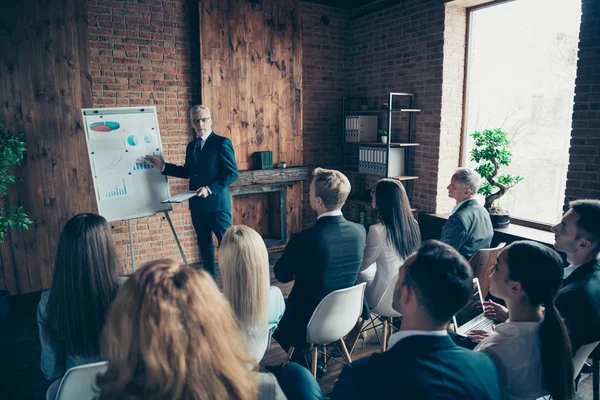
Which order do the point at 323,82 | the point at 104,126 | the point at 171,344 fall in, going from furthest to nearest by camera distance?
the point at 323,82 < the point at 104,126 < the point at 171,344

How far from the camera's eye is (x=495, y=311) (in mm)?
2094

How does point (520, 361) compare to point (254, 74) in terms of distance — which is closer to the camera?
point (520, 361)

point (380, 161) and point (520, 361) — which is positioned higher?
point (380, 161)

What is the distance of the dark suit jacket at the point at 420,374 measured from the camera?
3.76 feet

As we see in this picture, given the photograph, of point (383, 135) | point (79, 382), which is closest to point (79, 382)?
point (79, 382)

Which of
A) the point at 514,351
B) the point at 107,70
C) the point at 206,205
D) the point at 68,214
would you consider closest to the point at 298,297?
the point at 514,351

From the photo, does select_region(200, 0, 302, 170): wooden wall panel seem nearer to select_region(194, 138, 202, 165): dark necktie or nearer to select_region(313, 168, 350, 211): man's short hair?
select_region(194, 138, 202, 165): dark necktie

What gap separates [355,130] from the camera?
555 centimetres

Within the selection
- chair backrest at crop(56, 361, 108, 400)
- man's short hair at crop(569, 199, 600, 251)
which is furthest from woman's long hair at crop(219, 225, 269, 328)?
man's short hair at crop(569, 199, 600, 251)

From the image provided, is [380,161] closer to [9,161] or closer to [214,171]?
[214,171]

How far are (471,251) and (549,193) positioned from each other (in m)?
1.60

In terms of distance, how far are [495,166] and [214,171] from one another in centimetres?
271

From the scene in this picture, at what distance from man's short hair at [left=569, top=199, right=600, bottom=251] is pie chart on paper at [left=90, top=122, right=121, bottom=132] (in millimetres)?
3622

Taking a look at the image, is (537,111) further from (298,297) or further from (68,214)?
(68,214)
